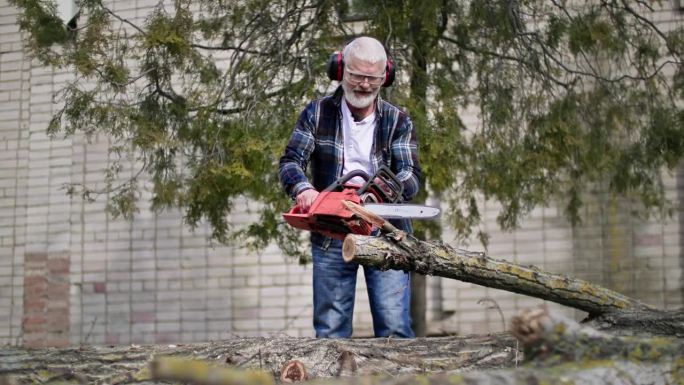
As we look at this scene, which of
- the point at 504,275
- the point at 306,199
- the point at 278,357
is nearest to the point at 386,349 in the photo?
the point at 278,357

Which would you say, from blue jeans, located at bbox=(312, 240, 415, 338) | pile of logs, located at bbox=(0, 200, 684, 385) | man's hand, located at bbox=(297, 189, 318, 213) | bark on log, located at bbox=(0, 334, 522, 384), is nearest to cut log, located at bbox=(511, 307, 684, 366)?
pile of logs, located at bbox=(0, 200, 684, 385)

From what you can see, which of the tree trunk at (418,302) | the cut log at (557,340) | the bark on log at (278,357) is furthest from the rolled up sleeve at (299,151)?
the tree trunk at (418,302)

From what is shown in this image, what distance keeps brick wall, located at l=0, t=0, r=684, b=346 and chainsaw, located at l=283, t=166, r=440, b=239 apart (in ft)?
17.9

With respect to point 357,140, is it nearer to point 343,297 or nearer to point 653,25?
point 343,297

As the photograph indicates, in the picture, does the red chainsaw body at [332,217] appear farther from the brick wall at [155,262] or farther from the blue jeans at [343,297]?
the brick wall at [155,262]

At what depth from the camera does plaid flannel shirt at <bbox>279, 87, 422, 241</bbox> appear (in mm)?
5250

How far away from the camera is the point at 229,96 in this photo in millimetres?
7656

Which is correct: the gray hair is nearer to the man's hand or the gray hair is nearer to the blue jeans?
the man's hand

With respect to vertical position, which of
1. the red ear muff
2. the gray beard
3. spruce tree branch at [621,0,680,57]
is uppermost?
Answer: spruce tree branch at [621,0,680,57]

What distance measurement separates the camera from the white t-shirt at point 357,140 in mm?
5246

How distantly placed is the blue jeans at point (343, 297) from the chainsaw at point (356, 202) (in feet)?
1.68

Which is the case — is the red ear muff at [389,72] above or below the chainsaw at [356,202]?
above

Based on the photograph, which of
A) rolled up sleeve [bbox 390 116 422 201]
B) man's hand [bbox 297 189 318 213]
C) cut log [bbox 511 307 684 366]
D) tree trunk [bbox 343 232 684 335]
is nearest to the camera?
cut log [bbox 511 307 684 366]

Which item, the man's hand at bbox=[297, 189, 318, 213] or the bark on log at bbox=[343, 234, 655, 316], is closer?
the bark on log at bbox=[343, 234, 655, 316]
